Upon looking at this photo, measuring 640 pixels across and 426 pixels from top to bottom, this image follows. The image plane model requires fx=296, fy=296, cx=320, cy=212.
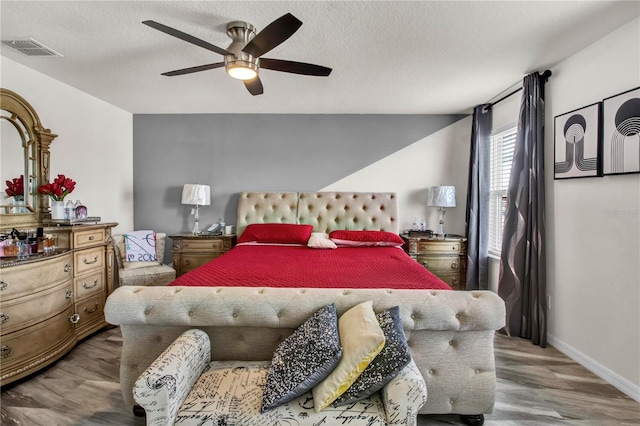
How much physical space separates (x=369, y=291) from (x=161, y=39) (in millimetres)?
2329

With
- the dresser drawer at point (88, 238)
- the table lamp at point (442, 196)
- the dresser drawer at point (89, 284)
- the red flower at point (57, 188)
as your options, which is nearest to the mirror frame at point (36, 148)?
the red flower at point (57, 188)

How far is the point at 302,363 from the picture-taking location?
1.35 m

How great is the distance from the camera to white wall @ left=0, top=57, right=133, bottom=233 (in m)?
2.76

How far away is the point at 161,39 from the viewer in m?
2.20

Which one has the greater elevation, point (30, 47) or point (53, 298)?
point (30, 47)

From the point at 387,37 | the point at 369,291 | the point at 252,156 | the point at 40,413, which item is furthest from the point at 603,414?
the point at 252,156

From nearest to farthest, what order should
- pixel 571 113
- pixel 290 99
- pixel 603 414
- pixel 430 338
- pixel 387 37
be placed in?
pixel 430 338, pixel 603 414, pixel 387 37, pixel 571 113, pixel 290 99

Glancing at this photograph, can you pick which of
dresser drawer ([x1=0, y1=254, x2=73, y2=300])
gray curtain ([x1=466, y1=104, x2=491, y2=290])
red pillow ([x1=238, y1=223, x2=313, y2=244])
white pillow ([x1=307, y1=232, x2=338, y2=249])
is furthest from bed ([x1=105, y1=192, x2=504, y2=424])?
gray curtain ([x1=466, y1=104, x2=491, y2=290])

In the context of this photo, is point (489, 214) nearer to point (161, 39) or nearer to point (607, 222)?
point (607, 222)

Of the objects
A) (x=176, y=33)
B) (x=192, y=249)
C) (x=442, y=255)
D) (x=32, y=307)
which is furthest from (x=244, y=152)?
(x=442, y=255)

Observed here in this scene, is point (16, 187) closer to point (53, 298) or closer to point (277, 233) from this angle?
point (53, 298)

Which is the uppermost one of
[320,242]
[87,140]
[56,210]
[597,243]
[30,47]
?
[30,47]

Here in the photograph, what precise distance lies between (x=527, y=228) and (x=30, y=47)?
14.7 feet

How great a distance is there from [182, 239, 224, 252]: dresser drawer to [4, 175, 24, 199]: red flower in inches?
60.0
